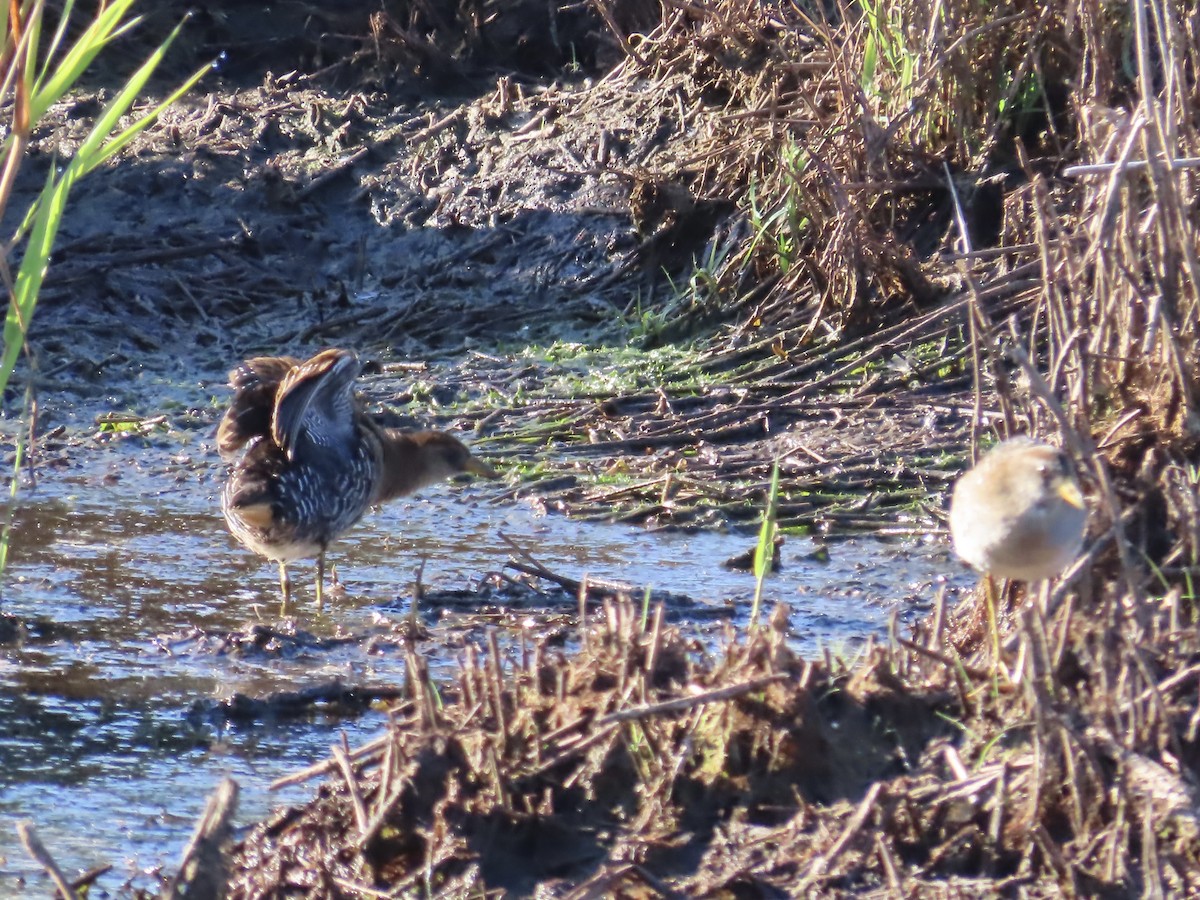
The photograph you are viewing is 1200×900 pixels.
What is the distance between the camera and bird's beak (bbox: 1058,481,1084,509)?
280 centimetres

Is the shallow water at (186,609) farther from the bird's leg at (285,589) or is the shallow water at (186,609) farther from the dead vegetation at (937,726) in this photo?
the dead vegetation at (937,726)

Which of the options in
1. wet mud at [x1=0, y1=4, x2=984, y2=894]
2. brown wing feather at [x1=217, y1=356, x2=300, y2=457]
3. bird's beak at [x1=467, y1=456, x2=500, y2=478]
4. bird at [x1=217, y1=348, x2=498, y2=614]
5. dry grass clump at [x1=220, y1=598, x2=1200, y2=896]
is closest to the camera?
dry grass clump at [x1=220, y1=598, x2=1200, y2=896]

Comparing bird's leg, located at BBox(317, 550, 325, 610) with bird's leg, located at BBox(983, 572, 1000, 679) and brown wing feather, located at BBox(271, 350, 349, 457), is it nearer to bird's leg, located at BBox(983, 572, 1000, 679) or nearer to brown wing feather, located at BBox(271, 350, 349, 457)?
brown wing feather, located at BBox(271, 350, 349, 457)

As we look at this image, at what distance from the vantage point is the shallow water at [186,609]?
13.0 feet

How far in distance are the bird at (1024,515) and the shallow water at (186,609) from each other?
5.67ft

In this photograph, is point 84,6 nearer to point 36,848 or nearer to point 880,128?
point 880,128

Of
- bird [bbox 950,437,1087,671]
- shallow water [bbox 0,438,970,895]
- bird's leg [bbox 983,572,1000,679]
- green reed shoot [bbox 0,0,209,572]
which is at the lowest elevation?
shallow water [bbox 0,438,970,895]

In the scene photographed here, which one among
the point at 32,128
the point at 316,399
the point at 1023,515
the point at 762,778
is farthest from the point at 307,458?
the point at 1023,515

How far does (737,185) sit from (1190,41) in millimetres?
3466

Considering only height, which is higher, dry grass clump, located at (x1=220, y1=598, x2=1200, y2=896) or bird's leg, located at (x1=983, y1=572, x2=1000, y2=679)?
bird's leg, located at (x1=983, y1=572, x2=1000, y2=679)

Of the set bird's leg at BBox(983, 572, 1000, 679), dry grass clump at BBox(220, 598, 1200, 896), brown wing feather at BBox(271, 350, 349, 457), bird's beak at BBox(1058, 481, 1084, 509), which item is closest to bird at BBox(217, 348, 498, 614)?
brown wing feather at BBox(271, 350, 349, 457)

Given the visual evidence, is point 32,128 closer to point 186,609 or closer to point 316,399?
point 186,609

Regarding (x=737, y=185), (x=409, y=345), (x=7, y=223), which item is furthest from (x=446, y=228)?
(x=7, y=223)

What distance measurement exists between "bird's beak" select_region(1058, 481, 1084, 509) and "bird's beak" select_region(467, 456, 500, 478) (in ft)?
12.3
